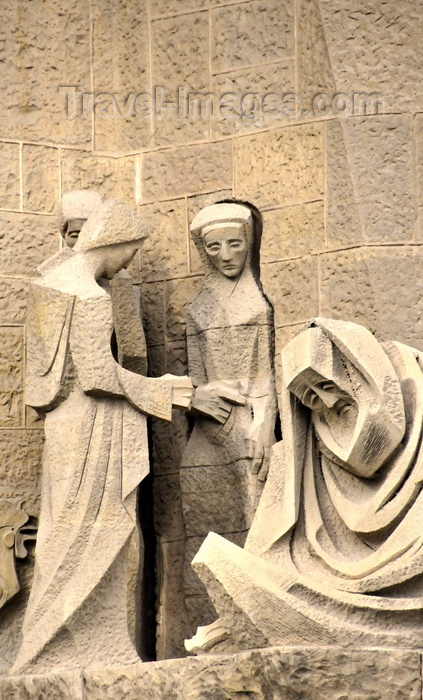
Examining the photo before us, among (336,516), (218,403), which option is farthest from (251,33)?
(336,516)

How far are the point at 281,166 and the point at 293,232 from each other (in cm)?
29

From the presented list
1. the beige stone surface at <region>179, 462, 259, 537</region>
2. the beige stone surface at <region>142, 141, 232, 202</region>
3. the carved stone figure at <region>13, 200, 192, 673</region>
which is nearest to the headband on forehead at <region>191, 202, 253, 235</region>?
the beige stone surface at <region>142, 141, 232, 202</region>

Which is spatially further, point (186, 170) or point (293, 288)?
point (186, 170)

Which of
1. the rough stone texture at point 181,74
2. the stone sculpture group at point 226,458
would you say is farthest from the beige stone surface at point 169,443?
the rough stone texture at point 181,74

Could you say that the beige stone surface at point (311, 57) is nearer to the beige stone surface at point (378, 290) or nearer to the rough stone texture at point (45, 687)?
the beige stone surface at point (378, 290)

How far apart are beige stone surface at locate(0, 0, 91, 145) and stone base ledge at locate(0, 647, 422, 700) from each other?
2.60m

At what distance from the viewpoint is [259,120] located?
9.36m

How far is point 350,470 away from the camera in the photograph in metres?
8.18

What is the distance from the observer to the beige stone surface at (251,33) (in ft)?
30.7

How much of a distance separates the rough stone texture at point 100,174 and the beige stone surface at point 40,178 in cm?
5

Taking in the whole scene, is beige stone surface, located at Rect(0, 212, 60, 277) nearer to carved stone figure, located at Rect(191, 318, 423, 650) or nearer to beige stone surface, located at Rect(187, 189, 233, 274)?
beige stone surface, located at Rect(187, 189, 233, 274)

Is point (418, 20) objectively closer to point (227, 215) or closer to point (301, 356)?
point (227, 215)

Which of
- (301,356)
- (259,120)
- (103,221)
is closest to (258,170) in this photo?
(259,120)

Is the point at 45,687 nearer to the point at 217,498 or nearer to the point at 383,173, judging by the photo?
the point at 217,498
